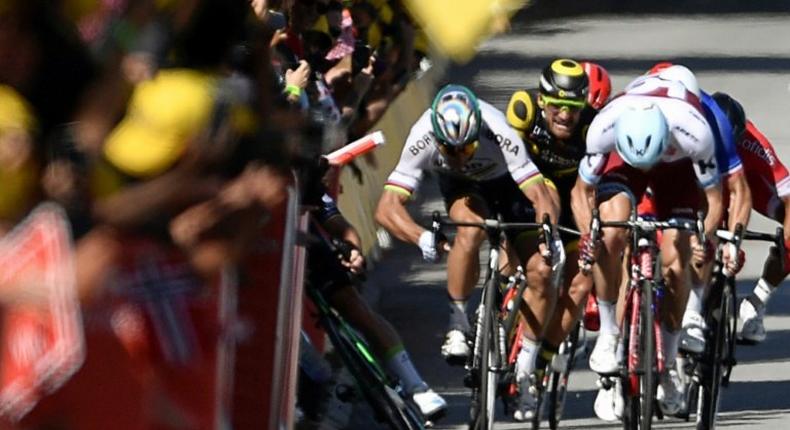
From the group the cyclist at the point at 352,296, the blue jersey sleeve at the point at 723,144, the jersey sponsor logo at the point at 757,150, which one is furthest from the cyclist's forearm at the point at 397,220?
the jersey sponsor logo at the point at 757,150

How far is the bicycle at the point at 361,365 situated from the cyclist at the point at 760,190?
3216 millimetres

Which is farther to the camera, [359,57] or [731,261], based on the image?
[359,57]

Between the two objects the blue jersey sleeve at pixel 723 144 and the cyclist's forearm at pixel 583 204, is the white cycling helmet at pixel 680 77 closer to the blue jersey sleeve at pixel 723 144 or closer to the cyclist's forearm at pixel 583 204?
the blue jersey sleeve at pixel 723 144

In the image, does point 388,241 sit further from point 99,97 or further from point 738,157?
point 99,97

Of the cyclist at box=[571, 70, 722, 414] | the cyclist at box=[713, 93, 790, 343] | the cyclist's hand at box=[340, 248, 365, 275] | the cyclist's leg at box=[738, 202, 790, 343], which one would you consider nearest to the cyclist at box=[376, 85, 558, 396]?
the cyclist at box=[571, 70, 722, 414]

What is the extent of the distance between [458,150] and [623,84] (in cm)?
1434

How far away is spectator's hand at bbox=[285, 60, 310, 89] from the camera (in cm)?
1054

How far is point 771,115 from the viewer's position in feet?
75.2

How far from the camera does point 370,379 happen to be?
9773mm

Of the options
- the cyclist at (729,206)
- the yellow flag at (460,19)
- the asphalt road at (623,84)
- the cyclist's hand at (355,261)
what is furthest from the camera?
the asphalt road at (623,84)

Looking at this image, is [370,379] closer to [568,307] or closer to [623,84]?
[568,307]

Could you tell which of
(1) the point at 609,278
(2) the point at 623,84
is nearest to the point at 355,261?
(1) the point at 609,278

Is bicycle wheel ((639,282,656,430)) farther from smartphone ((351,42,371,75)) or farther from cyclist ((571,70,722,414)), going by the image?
smartphone ((351,42,371,75))

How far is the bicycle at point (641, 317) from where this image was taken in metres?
10.6
